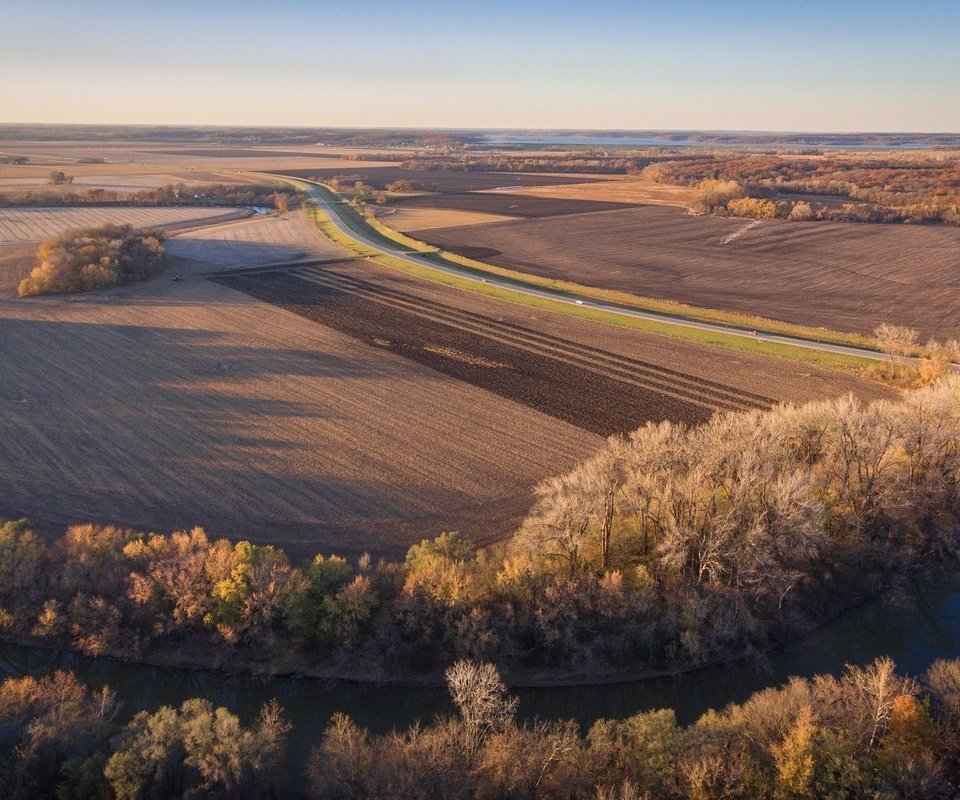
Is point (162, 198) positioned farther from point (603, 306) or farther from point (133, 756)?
point (133, 756)

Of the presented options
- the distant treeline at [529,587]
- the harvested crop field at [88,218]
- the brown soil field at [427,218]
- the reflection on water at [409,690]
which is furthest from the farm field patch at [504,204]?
the reflection on water at [409,690]

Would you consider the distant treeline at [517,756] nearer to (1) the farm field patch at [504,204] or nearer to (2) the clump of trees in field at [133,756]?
(2) the clump of trees in field at [133,756]

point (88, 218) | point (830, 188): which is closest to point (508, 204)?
point (830, 188)

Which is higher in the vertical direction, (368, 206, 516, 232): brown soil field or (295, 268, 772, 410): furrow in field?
(368, 206, 516, 232): brown soil field

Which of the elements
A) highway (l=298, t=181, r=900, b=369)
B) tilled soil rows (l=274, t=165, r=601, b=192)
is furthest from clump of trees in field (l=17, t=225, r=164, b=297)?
tilled soil rows (l=274, t=165, r=601, b=192)

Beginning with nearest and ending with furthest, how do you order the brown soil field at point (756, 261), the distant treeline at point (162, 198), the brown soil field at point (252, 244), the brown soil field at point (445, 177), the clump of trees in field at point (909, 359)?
1. the clump of trees in field at point (909, 359)
2. the brown soil field at point (756, 261)
3. the brown soil field at point (252, 244)
4. the distant treeline at point (162, 198)
5. the brown soil field at point (445, 177)

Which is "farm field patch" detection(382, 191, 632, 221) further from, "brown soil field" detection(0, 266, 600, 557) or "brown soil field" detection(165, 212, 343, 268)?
"brown soil field" detection(0, 266, 600, 557)

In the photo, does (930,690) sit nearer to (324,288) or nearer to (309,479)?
(309,479)
